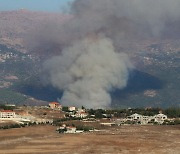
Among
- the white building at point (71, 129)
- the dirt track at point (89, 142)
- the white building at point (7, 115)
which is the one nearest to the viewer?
the dirt track at point (89, 142)

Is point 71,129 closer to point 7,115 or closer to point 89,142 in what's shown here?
point 89,142

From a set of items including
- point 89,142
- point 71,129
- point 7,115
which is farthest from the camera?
point 7,115

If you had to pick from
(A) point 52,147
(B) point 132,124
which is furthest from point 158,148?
(B) point 132,124

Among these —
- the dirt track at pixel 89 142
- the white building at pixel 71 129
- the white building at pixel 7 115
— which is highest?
the white building at pixel 7 115

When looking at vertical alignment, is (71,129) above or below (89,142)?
above

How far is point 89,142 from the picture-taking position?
121062mm

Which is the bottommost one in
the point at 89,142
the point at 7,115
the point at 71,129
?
Result: the point at 89,142

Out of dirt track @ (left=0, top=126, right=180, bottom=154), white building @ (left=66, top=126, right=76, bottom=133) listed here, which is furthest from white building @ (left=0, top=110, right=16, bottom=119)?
white building @ (left=66, top=126, right=76, bottom=133)

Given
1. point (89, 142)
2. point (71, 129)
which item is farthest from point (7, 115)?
point (89, 142)

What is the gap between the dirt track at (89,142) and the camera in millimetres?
107581

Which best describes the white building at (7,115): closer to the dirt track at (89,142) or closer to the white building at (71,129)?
the dirt track at (89,142)

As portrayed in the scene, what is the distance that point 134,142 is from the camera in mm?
120250

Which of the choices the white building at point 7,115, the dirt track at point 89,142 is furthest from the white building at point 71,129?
the white building at point 7,115

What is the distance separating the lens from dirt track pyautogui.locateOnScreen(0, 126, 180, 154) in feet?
353
